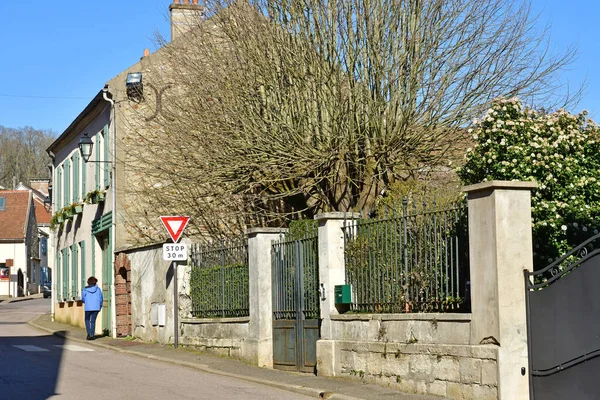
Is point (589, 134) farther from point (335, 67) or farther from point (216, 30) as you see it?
point (216, 30)

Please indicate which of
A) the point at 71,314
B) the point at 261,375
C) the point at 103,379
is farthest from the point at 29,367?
the point at 71,314

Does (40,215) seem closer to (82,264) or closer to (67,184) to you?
(67,184)

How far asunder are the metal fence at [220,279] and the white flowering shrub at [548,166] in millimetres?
5741

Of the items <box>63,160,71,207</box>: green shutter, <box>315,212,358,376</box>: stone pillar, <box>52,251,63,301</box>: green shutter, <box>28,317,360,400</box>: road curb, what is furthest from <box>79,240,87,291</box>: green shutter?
<box>315,212,358,376</box>: stone pillar

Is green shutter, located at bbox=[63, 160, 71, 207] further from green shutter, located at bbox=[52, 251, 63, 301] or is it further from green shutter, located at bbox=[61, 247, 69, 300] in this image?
green shutter, located at bbox=[52, 251, 63, 301]

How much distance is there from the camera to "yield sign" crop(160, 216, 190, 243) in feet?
60.6

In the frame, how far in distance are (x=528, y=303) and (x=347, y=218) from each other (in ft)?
13.1

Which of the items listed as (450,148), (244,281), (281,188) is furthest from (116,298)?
(450,148)

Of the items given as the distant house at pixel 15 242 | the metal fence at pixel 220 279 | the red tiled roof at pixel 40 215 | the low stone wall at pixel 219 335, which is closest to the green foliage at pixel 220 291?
the metal fence at pixel 220 279

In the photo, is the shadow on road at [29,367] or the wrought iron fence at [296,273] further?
the wrought iron fence at [296,273]

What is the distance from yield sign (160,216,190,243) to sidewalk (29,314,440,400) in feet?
7.55

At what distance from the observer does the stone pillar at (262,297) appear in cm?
1531

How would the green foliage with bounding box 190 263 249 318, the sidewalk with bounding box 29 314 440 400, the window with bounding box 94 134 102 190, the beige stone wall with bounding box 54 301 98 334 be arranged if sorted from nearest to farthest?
1. the sidewalk with bounding box 29 314 440 400
2. the green foliage with bounding box 190 263 249 318
3. the window with bounding box 94 134 102 190
4. the beige stone wall with bounding box 54 301 98 334

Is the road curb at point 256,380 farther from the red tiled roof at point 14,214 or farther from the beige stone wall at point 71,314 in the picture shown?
the red tiled roof at point 14,214
